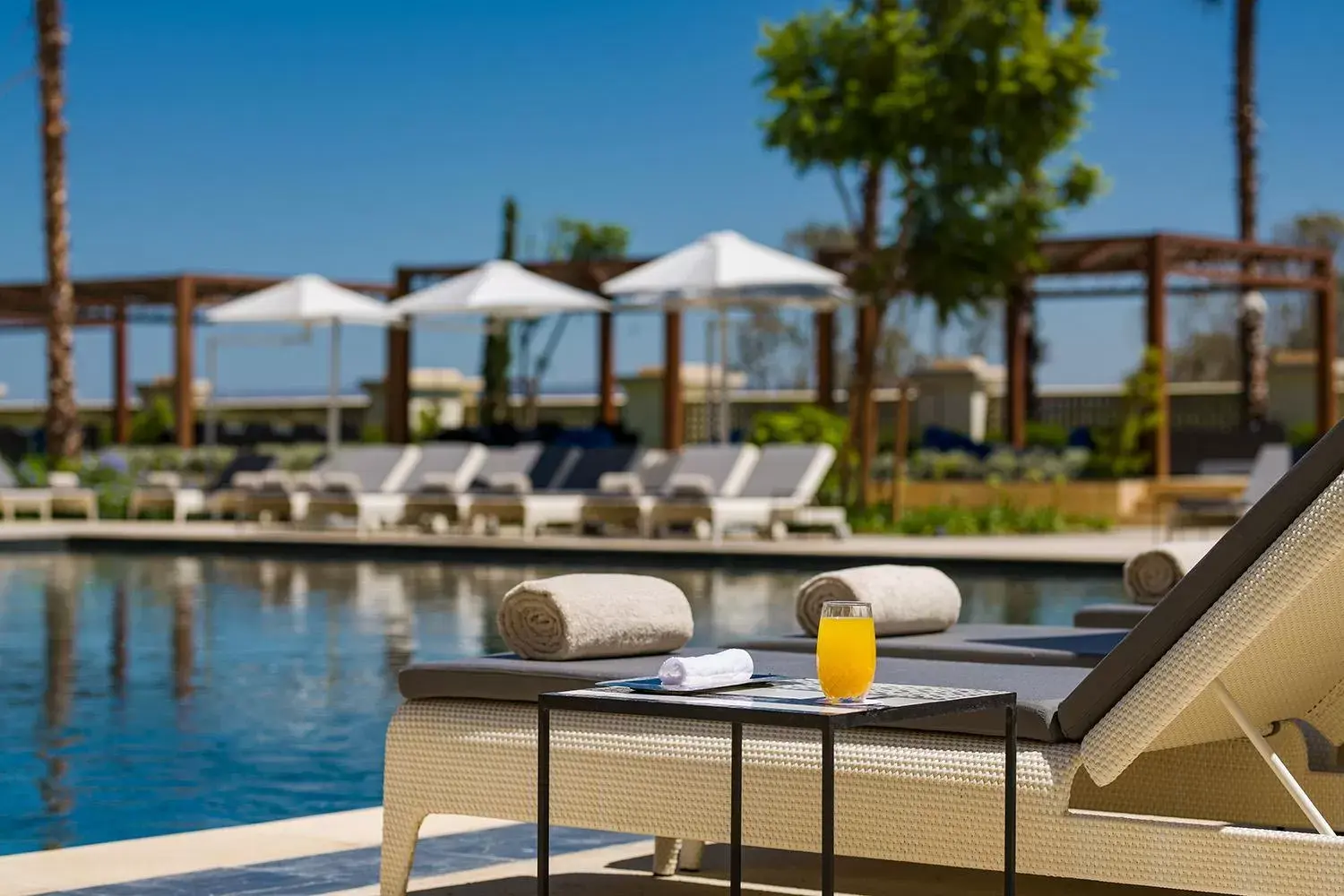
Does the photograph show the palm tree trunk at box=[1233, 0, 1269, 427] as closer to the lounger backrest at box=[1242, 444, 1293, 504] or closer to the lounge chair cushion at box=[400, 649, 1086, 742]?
the lounger backrest at box=[1242, 444, 1293, 504]

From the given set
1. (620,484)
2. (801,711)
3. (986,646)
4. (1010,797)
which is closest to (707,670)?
(801,711)

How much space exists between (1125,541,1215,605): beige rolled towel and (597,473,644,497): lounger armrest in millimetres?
12170

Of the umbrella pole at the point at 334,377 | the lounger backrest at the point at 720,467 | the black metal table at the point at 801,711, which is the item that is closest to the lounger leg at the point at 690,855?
the black metal table at the point at 801,711

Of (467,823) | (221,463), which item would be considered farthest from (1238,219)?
(467,823)

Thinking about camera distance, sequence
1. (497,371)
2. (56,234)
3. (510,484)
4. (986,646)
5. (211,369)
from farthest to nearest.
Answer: (497,371)
(211,369)
(56,234)
(510,484)
(986,646)

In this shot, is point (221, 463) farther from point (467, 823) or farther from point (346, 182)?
point (346, 182)

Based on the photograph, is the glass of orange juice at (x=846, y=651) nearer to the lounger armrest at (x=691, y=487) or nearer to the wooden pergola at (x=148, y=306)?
the lounger armrest at (x=691, y=487)

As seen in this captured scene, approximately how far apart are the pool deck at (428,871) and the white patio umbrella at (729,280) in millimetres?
14749

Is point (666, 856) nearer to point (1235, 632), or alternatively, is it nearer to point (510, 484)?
point (1235, 632)

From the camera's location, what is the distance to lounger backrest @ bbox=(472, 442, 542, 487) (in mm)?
19047

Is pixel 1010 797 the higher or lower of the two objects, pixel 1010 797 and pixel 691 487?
the lower

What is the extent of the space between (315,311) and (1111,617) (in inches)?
653

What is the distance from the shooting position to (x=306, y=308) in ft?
69.9

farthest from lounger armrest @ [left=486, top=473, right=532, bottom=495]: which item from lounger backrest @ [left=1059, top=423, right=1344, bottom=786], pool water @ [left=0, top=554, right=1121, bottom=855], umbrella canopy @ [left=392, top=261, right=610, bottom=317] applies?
lounger backrest @ [left=1059, top=423, right=1344, bottom=786]
